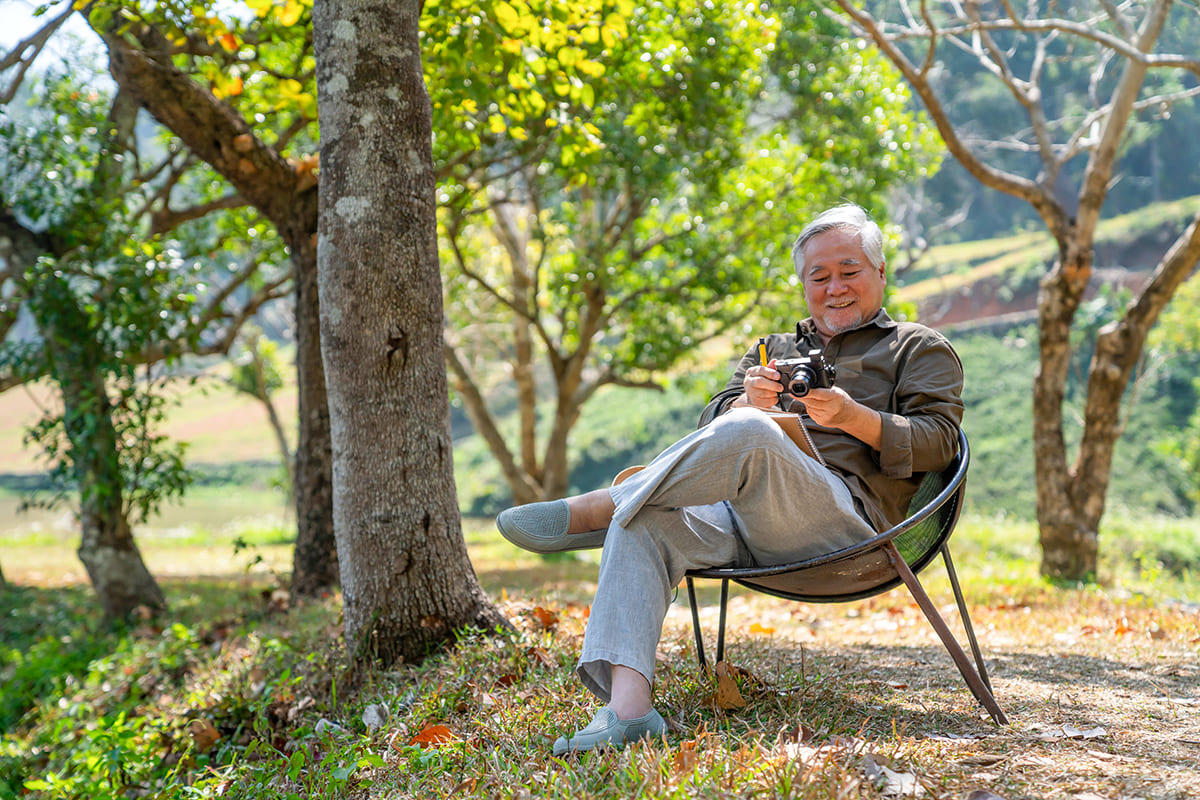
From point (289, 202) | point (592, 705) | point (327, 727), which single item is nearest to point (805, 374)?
point (592, 705)

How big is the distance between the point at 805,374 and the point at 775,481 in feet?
1.00

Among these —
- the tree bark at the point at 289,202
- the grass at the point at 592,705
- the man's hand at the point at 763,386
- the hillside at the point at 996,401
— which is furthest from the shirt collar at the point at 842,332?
the hillside at the point at 996,401

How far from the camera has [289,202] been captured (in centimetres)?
541

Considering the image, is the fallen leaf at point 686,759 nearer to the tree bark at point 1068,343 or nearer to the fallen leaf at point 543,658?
the fallen leaf at point 543,658

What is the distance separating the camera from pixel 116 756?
3494 millimetres

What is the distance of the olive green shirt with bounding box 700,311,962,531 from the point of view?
253 centimetres

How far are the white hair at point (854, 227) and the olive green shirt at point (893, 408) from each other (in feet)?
0.68

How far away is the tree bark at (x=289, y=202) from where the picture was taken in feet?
16.9

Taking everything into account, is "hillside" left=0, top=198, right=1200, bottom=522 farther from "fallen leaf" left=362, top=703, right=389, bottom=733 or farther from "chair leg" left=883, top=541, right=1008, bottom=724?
"chair leg" left=883, top=541, right=1008, bottom=724

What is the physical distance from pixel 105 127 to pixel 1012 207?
173ft

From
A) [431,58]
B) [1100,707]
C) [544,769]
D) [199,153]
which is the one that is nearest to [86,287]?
[199,153]

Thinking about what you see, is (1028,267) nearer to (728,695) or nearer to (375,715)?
(728,695)

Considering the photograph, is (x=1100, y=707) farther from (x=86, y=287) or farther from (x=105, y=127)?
(x=105, y=127)

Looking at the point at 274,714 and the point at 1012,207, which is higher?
the point at 1012,207
